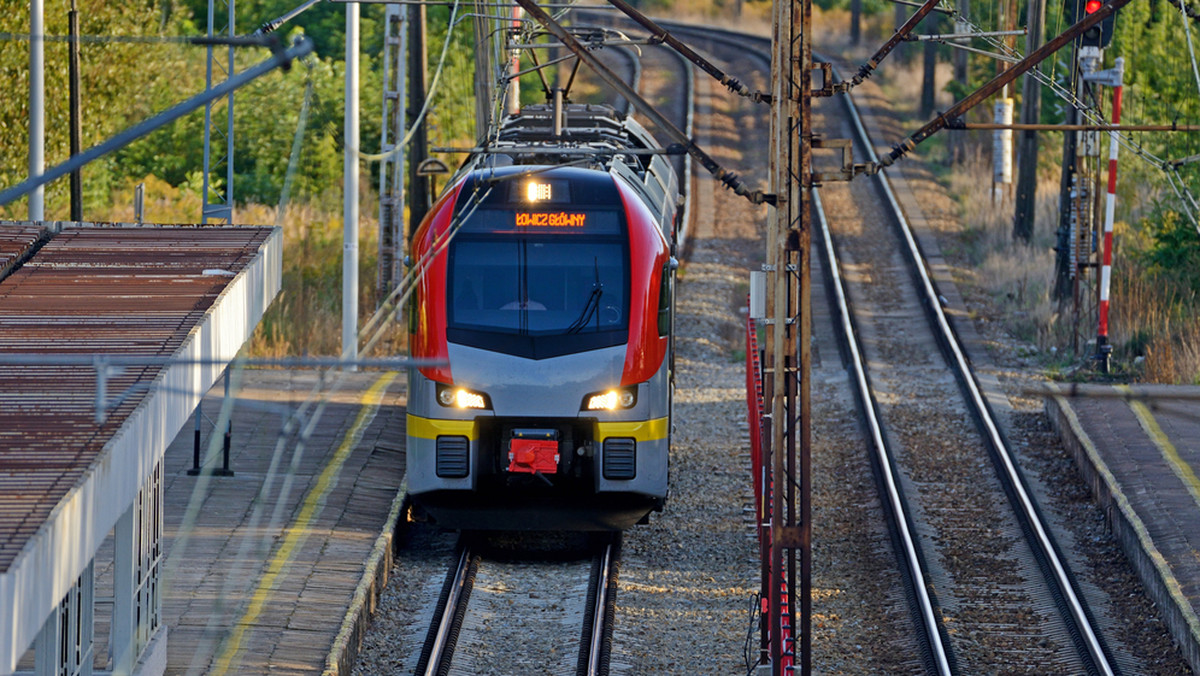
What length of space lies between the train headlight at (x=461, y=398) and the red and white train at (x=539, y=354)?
0.01 meters

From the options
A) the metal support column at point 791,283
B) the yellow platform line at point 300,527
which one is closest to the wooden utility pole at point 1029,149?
the yellow platform line at point 300,527

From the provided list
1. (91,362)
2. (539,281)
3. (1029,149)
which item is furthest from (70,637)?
(1029,149)

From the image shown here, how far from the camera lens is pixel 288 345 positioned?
2120 cm

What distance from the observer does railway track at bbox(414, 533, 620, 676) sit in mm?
11492

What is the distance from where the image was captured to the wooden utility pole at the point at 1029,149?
1031 inches

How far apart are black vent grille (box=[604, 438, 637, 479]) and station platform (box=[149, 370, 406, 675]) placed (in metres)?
2.14

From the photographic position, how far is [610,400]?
1285cm

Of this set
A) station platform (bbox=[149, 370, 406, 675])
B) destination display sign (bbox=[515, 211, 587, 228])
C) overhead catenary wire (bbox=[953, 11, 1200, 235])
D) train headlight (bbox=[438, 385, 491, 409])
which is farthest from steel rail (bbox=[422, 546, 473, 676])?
overhead catenary wire (bbox=[953, 11, 1200, 235])

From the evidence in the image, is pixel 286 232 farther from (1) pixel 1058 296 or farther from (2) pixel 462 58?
A: (1) pixel 1058 296

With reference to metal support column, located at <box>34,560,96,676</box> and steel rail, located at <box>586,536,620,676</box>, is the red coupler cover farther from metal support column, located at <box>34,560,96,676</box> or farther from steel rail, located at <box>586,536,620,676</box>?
metal support column, located at <box>34,560,96,676</box>

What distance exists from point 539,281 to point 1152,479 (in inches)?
268

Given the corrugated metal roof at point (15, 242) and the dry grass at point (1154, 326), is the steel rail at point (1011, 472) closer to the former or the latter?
the dry grass at point (1154, 326)

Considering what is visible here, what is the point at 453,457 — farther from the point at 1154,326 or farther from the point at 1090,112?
the point at 1154,326

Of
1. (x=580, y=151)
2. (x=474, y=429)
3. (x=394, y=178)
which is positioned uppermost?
(x=580, y=151)
